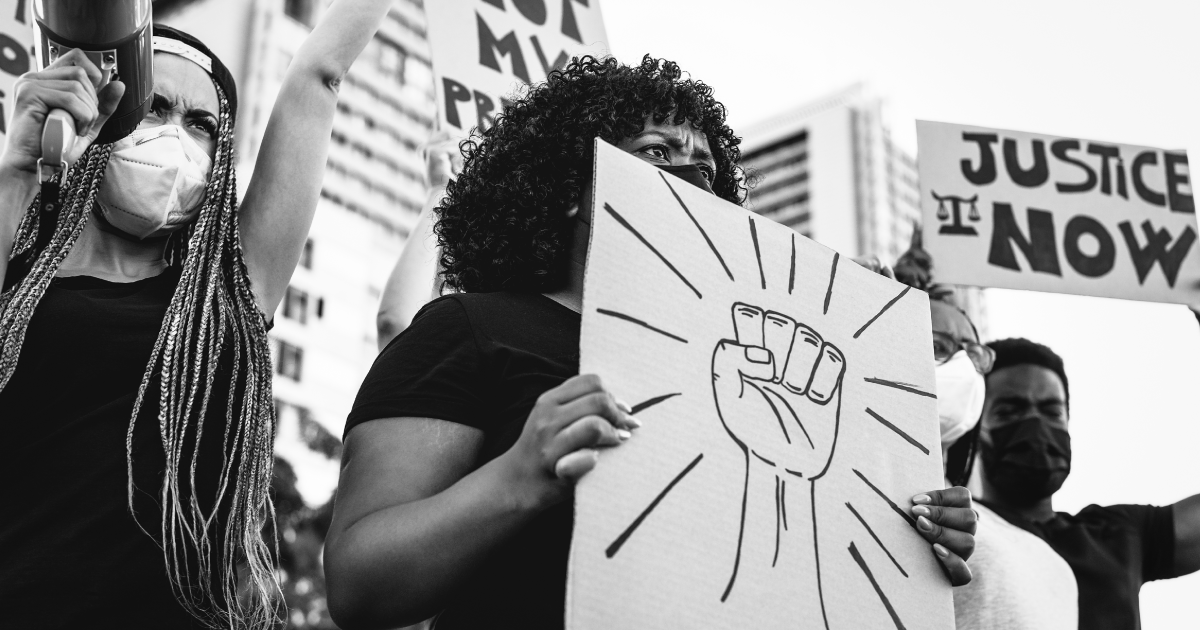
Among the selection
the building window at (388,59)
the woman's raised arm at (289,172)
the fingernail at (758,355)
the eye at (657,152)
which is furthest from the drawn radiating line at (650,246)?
the building window at (388,59)

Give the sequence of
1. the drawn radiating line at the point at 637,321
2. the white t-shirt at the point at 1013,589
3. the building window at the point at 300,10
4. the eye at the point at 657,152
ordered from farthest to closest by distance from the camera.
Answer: the building window at the point at 300,10
the white t-shirt at the point at 1013,589
the eye at the point at 657,152
the drawn radiating line at the point at 637,321

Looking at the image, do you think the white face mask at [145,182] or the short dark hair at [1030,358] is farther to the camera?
the short dark hair at [1030,358]

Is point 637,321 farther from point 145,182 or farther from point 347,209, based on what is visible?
point 347,209

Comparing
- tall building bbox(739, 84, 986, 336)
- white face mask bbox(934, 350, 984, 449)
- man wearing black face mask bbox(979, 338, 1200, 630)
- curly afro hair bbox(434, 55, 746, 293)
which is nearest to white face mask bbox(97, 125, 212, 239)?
curly afro hair bbox(434, 55, 746, 293)

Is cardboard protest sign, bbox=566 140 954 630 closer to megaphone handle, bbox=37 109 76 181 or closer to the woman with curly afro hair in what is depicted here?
the woman with curly afro hair

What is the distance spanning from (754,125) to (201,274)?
100.0 m

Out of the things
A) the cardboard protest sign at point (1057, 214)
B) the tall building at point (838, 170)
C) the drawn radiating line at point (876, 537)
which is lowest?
the drawn radiating line at point (876, 537)

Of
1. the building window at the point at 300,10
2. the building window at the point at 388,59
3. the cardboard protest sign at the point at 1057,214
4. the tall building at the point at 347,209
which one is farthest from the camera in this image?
the building window at the point at 388,59

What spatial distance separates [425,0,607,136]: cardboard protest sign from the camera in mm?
3959

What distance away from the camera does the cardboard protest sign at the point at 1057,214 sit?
13.6 feet

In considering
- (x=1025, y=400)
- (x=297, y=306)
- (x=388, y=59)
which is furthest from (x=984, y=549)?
(x=388, y=59)

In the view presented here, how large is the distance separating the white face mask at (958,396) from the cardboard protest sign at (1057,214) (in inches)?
27.6

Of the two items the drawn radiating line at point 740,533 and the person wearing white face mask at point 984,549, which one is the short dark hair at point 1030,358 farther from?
the drawn radiating line at point 740,533

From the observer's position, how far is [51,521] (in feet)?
6.00
